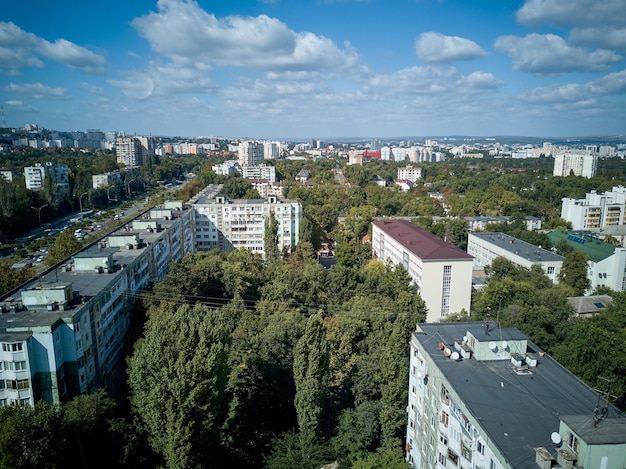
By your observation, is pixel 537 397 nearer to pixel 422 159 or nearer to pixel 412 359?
pixel 412 359

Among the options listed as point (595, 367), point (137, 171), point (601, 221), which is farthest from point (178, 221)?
point (137, 171)

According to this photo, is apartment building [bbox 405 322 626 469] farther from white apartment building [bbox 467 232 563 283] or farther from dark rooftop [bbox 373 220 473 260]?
white apartment building [bbox 467 232 563 283]

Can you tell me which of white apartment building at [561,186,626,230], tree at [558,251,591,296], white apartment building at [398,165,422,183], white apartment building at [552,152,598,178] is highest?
white apartment building at [552,152,598,178]

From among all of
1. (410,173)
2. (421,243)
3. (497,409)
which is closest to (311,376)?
(497,409)

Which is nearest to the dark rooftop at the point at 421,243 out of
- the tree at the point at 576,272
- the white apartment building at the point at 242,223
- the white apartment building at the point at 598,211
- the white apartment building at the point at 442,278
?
the white apartment building at the point at 442,278

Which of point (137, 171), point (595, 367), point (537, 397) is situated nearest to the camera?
point (537, 397)

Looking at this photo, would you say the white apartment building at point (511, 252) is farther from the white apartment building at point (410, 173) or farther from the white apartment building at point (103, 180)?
the white apartment building at point (410, 173)

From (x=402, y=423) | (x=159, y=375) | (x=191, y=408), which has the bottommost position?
(x=402, y=423)

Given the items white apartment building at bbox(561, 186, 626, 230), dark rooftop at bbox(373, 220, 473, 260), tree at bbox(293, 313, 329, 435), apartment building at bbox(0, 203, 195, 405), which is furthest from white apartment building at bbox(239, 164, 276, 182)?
→ tree at bbox(293, 313, 329, 435)
